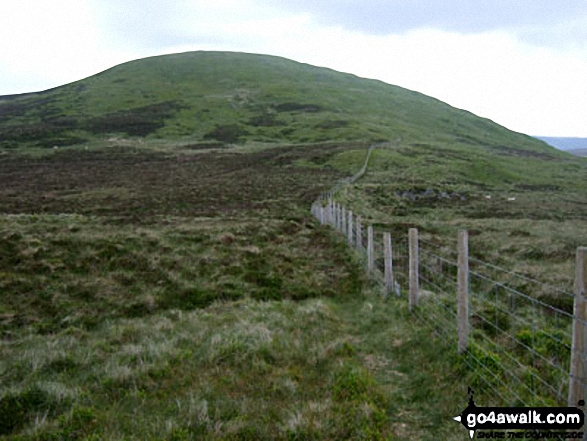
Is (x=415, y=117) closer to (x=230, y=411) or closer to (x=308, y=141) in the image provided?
(x=308, y=141)

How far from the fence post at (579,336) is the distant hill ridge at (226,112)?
91632mm

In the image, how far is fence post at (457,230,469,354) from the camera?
766 centimetres

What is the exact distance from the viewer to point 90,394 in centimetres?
685

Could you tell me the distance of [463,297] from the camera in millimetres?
7820

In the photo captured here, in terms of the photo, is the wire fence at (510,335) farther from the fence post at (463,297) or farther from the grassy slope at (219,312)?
the grassy slope at (219,312)

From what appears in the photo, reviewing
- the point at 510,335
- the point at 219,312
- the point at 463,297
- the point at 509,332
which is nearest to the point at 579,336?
the point at 510,335

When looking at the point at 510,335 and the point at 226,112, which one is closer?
the point at 510,335

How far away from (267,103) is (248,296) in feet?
459

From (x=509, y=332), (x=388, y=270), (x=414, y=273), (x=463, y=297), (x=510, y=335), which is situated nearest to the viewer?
(x=510, y=335)

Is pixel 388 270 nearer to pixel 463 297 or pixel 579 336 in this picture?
pixel 463 297

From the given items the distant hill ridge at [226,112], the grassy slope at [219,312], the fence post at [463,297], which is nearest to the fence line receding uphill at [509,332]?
the fence post at [463,297]

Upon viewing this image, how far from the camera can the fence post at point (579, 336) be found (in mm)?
4840

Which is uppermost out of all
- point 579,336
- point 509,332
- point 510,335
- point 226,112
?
point 226,112

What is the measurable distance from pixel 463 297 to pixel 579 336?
2.90 m
